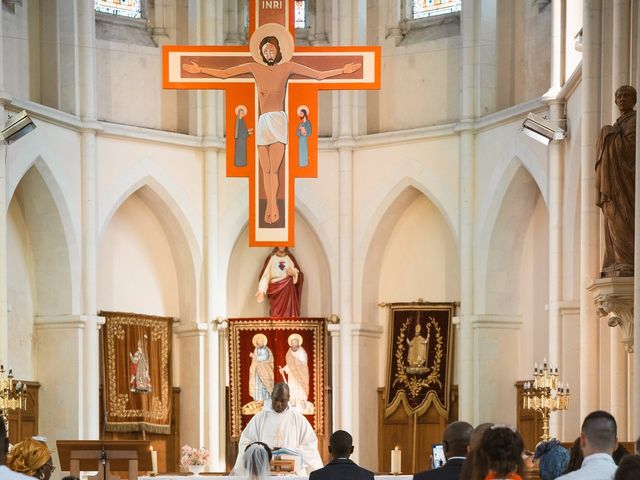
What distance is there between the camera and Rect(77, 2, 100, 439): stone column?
20.0 meters

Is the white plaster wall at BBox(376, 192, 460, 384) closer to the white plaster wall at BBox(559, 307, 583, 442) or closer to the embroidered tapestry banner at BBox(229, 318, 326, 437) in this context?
the embroidered tapestry banner at BBox(229, 318, 326, 437)

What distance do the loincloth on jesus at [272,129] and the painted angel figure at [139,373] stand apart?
5759 millimetres

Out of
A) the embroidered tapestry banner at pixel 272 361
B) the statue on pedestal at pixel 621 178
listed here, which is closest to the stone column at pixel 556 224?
the embroidered tapestry banner at pixel 272 361

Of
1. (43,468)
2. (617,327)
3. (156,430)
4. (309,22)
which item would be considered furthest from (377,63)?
(43,468)

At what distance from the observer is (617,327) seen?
1395 cm

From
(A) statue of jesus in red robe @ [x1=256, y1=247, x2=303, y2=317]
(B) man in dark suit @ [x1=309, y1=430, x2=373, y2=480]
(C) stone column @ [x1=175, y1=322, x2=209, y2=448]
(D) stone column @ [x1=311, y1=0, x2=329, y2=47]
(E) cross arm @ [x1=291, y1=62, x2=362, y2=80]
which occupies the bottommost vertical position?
(C) stone column @ [x1=175, y1=322, x2=209, y2=448]

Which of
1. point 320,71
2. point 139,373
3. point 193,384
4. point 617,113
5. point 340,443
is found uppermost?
point 320,71

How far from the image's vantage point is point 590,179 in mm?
14609

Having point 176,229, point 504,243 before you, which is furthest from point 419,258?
point 176,229

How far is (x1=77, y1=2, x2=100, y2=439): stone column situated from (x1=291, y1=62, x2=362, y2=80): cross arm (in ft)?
15.4

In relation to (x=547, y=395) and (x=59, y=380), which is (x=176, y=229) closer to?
(x=59, y=380)

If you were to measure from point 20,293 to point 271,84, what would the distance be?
19.0 feet

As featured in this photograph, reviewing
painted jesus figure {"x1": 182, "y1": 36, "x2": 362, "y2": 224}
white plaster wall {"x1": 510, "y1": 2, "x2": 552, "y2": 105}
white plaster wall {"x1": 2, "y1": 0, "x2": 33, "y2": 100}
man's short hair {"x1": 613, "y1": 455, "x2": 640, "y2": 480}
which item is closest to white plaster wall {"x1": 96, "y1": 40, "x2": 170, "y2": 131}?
white plaster wall {"x1": 2, "y1": 0, "x2": 33, "y2": 100}

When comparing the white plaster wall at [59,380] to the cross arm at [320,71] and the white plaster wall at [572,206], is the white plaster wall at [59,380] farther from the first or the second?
the white plaster wall at [572,206]
